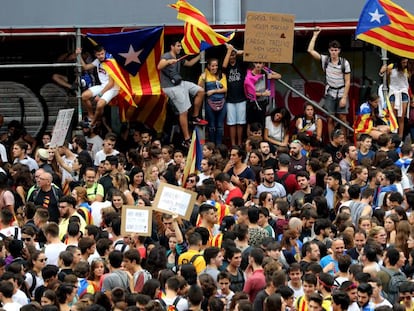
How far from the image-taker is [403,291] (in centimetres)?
1531

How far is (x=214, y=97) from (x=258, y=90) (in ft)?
2.34

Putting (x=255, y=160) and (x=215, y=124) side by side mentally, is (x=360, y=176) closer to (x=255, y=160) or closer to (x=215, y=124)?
(x=255, y=160)

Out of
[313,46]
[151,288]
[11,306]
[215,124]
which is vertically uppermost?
[313,46]

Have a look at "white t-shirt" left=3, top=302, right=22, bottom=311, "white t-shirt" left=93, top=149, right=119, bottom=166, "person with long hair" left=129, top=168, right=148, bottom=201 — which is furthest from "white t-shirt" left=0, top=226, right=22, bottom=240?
"white t-shirt" left=93, top=149, right=119, bottom=166

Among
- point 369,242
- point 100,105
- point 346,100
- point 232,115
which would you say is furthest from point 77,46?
point 369,242

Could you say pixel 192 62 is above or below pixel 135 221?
above

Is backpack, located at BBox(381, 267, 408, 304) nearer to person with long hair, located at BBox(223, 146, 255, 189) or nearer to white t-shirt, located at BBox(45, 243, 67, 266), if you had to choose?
white t-shirt, located at BBox(45, 243, 67, 266)

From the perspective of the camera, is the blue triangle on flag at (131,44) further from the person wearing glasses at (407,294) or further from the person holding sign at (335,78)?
the person wearing glasses at (407,294)

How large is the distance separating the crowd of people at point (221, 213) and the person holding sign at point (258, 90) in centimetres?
2

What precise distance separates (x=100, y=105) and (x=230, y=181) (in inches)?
168

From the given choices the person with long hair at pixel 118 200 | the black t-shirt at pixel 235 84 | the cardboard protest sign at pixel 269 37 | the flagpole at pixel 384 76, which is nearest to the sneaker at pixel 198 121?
the black t-shirt at pixel 235 84

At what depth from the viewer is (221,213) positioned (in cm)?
1909

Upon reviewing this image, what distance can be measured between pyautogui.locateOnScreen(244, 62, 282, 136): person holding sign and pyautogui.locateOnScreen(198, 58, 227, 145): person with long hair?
15.7 inches

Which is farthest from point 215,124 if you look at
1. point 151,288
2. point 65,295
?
point 65,295
